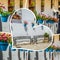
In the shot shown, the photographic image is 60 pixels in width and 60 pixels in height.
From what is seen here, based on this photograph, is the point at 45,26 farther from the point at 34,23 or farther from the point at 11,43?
the point at 11,43

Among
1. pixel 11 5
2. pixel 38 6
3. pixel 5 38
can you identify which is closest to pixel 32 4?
pixel 38 6

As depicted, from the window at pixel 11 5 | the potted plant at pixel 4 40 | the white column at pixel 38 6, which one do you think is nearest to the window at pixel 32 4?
the white column at pixel 38 6

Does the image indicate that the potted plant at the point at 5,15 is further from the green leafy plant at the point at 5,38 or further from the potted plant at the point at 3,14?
the green leafy plant at the point at 5,38

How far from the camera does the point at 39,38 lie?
2498mm

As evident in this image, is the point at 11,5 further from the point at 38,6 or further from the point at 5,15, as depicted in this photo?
the point at 38,6

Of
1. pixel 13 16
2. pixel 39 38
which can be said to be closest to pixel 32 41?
pixel 39 38

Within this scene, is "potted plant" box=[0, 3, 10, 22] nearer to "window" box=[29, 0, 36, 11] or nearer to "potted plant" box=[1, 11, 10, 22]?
"potted plant" box=[1, 11, 10, 22]

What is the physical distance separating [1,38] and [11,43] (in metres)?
0.08

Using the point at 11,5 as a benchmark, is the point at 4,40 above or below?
below

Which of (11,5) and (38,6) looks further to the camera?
(38,6)

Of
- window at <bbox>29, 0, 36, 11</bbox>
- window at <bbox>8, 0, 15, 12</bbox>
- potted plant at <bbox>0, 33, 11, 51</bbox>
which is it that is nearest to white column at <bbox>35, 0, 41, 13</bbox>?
window at <bbox>29, 0, 36, 11</bbox>

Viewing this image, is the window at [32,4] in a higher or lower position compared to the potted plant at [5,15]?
higher

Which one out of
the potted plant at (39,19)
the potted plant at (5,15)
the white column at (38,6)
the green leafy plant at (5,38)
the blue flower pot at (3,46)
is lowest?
the blue flower pot at (3,46)

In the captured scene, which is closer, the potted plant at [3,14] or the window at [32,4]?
the potted plant at [3,14]
